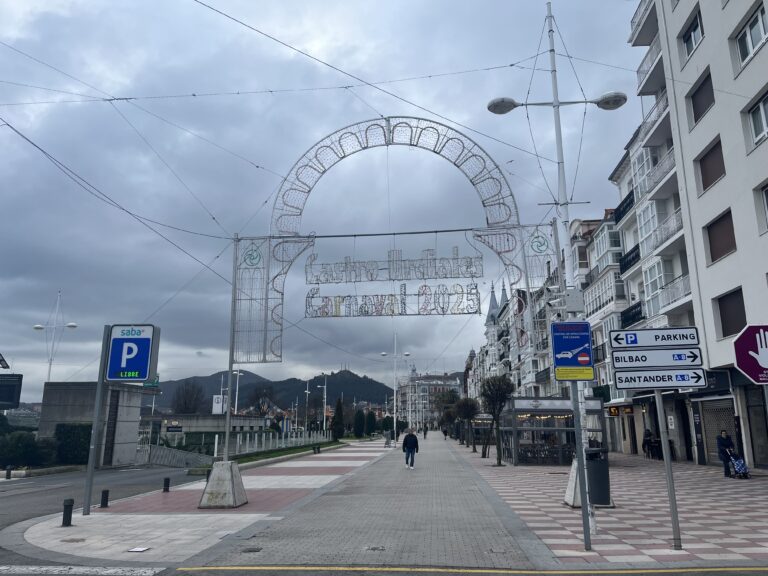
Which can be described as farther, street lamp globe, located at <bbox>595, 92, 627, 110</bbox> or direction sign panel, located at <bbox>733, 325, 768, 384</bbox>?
street lamp globe, located at <bbox>595, 92, 627, 110</bbox>

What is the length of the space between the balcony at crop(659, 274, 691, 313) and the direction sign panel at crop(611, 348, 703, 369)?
18.3 m

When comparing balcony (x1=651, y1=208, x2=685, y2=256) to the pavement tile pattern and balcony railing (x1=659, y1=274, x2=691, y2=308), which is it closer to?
balcony railing (x1=659, y1=274, x2=691, y2=308)

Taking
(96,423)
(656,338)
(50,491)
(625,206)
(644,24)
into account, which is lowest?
(50,491)

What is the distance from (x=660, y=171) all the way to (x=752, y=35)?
31.7 ft

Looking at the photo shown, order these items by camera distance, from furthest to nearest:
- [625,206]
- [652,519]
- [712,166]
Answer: [625,206], [712,166], [652,519]

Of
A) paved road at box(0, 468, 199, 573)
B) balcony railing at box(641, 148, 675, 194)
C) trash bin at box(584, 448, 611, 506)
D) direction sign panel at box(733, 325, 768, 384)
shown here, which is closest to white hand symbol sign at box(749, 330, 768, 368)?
direction sign panel at box(733, 325, 768, 384)

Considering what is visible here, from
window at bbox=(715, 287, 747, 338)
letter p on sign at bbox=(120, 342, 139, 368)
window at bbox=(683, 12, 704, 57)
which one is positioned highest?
window at bbox=(683, 12, 704, 57)

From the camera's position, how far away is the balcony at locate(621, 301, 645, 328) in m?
32.7

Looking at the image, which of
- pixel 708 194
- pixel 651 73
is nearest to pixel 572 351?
pixel 708 194

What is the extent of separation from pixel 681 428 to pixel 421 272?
21.0m

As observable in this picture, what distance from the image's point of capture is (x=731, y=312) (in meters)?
21.4

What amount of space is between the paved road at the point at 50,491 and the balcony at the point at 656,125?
25.6 meters

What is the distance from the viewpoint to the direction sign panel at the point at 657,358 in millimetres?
8383

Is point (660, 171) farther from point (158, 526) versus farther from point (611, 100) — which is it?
point (158, 526)
